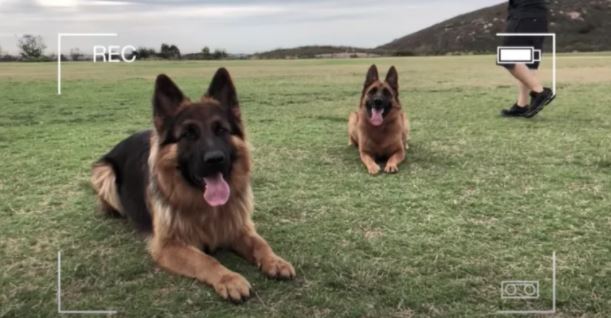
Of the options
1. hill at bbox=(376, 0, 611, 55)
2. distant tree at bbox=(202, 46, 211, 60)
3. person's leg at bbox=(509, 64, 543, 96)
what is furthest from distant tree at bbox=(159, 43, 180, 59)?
person's leg at bbox=(509, 64, 543, 96)

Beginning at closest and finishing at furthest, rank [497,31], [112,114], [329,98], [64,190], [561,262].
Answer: [561,262]
[64,190]
[497,31]
[112,114]
[329,98]

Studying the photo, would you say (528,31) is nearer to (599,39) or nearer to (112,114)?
(599,39)

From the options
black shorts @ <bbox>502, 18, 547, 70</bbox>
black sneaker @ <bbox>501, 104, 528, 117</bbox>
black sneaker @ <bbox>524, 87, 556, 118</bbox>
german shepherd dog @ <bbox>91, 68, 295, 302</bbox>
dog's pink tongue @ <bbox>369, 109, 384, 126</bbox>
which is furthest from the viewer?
black sneaker @ <bbox>501, 104, 528, 117</bbox>

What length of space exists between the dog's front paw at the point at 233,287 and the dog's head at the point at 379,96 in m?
3.59

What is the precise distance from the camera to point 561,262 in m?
2.97

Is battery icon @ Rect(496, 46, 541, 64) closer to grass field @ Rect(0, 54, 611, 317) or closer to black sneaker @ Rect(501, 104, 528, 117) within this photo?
grass field @ Rect(0, 54, 611, 317)

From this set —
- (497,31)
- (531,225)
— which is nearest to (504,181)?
(531,225)

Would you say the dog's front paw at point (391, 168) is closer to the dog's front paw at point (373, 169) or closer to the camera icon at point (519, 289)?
the dog's front paw at point (373, 169)

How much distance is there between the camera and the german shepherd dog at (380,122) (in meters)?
5.83

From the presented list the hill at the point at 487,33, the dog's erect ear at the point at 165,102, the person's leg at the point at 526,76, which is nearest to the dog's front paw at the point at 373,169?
the hill at the point at 487,33

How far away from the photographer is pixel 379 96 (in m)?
5.92

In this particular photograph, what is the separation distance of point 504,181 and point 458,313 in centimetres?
261

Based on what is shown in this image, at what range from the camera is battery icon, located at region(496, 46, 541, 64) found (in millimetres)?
5887

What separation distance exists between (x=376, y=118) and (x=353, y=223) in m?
2.39
